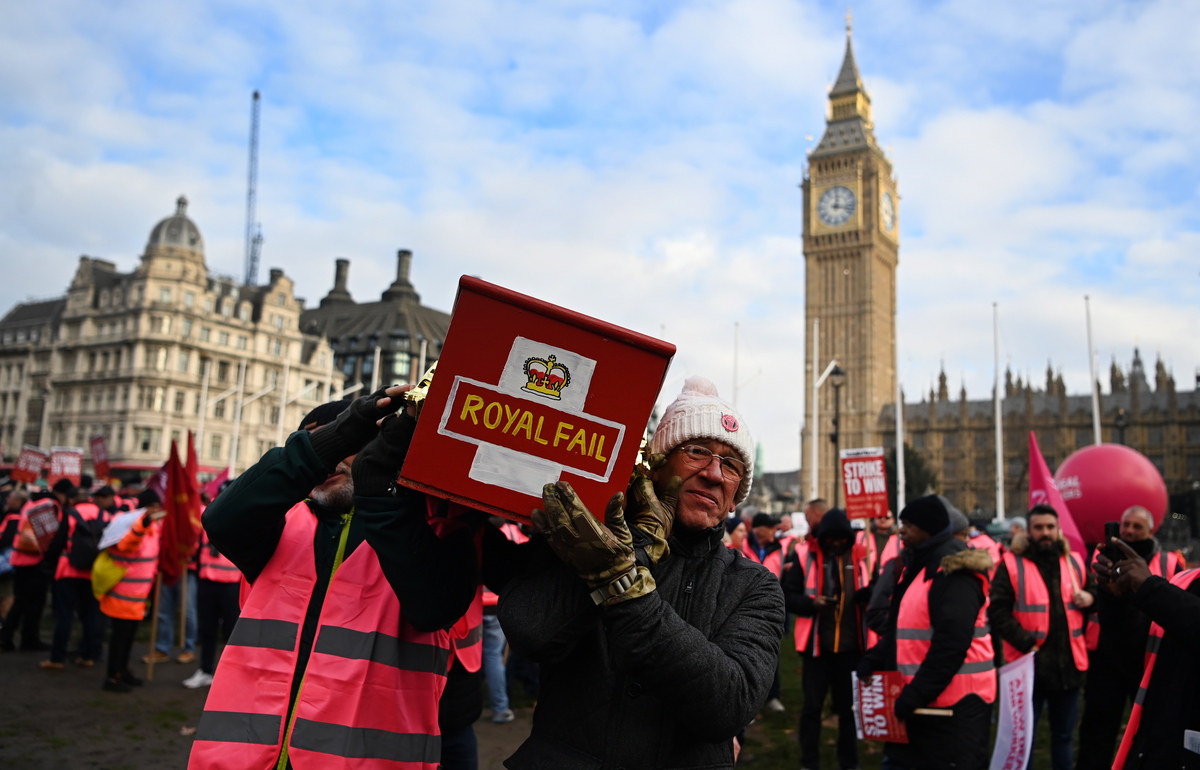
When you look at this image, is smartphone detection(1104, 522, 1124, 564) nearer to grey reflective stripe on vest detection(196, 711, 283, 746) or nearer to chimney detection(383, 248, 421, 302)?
grey reflective stripe on vest detection(196, 711, 283, 746)

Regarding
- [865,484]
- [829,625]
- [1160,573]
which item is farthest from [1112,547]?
[865,484]

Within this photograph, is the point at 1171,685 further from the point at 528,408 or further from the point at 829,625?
the point at 829,625

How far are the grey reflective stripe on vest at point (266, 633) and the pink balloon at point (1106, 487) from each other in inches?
460

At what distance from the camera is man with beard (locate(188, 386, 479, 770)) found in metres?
2.35

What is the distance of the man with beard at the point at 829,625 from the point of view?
660 cm

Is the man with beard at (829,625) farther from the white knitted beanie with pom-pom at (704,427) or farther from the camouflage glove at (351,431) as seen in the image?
the camouflage glove at (351,431)

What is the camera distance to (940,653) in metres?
4.56

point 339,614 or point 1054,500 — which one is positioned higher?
point 1054,500

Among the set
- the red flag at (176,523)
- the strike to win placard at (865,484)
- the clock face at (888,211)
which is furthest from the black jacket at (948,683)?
the clock face at (888,211)

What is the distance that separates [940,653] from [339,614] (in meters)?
3.44

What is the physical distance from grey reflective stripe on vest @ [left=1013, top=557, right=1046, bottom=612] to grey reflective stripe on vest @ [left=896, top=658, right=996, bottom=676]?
1.39 m

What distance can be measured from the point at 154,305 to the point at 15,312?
25085mm

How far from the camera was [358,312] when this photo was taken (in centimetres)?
7644

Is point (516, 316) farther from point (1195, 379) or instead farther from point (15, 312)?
point (1195, 379)
